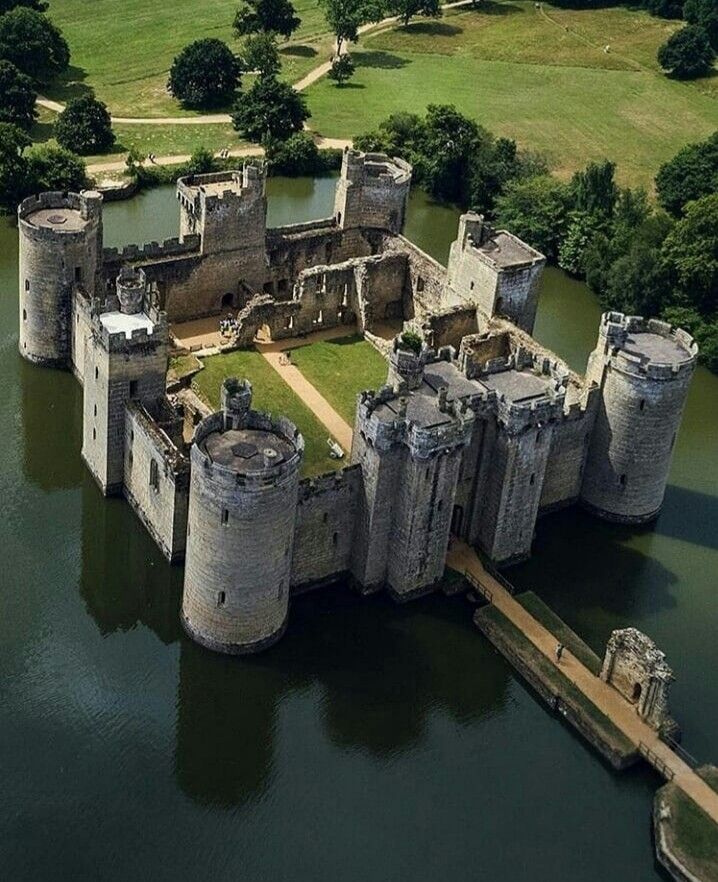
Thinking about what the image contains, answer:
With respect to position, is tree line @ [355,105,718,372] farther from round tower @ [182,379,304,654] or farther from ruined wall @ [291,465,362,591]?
round tower @ [182,379,304,654]

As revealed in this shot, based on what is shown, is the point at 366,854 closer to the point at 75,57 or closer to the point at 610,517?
the point at 610,517

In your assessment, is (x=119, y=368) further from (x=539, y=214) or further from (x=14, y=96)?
(x=14, y=96)

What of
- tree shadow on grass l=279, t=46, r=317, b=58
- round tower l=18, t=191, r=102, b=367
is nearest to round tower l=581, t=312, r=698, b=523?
round tower l=18, t=191, r=102, b=367

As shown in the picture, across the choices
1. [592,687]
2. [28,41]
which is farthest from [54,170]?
[592,687]

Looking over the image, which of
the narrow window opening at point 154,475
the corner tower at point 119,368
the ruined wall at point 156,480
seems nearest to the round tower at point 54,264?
the corner tower at point 119,368

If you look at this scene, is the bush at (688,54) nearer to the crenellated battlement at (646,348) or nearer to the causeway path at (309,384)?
the causeway path at (309,384)

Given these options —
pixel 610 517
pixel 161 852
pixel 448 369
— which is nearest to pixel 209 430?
pixel 448 369

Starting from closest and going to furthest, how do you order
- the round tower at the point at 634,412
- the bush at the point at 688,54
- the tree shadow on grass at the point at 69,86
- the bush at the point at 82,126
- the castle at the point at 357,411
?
the castle at the point at 357,411
the round tower at the point at 634,412
the bush at the point at 82,126
the tree shadow on grass at the point at 69,86
the bush at the point at 688,54
